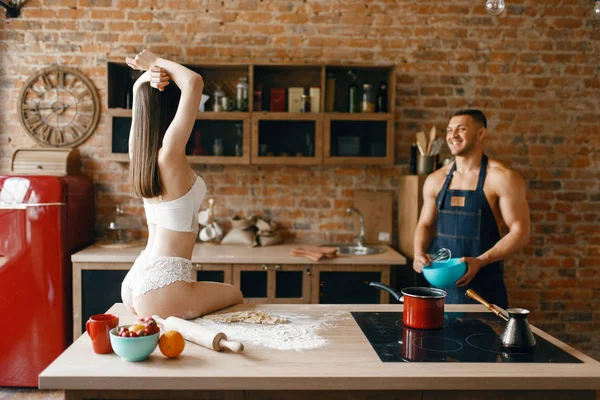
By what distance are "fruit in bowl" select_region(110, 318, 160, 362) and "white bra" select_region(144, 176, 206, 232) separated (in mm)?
618

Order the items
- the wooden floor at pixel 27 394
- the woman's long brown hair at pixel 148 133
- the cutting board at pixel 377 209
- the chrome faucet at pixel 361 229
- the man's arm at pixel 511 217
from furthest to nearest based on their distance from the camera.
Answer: the cutting board at pixel 377 209 → the chrome faucet at pixel 361 229 → the wooden floor at pixel 27 394 → the man's arm at pixel 511 217 → the woman's long brown hair at pixel 148 133

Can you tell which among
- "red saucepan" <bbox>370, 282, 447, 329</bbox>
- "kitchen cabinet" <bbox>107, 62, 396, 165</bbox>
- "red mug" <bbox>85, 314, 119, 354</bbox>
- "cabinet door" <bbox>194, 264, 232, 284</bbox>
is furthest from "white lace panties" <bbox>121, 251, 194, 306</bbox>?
"kitchen cabinet" <bbox>107, 62, 396, 165</bbox>

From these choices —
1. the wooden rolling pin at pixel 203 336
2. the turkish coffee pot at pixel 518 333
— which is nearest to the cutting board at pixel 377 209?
the turkish coffee pot at pixel 518 333

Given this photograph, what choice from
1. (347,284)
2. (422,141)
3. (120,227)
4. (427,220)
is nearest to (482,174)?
Result: (427,220)

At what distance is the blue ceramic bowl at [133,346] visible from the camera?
1.52 m

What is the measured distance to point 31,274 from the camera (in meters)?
3.50

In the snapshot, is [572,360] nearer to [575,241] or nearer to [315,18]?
[575,241]

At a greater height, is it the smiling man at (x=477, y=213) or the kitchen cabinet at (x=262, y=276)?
the smiling man at (x=477, y=213)

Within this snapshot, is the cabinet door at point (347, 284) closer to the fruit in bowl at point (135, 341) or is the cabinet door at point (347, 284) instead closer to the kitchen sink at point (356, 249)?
the kitchen sink at point (356, 249)

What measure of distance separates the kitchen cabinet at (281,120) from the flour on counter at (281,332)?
209cm

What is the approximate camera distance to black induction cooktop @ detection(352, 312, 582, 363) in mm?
1623

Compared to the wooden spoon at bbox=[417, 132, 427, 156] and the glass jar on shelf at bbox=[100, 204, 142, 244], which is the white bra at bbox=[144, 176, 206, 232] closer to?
the glass jar on shelf at bbox=[100, 204, 142, 244]

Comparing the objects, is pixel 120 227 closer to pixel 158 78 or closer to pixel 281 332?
pixel 158 78

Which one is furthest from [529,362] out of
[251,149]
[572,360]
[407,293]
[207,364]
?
[251,149]
